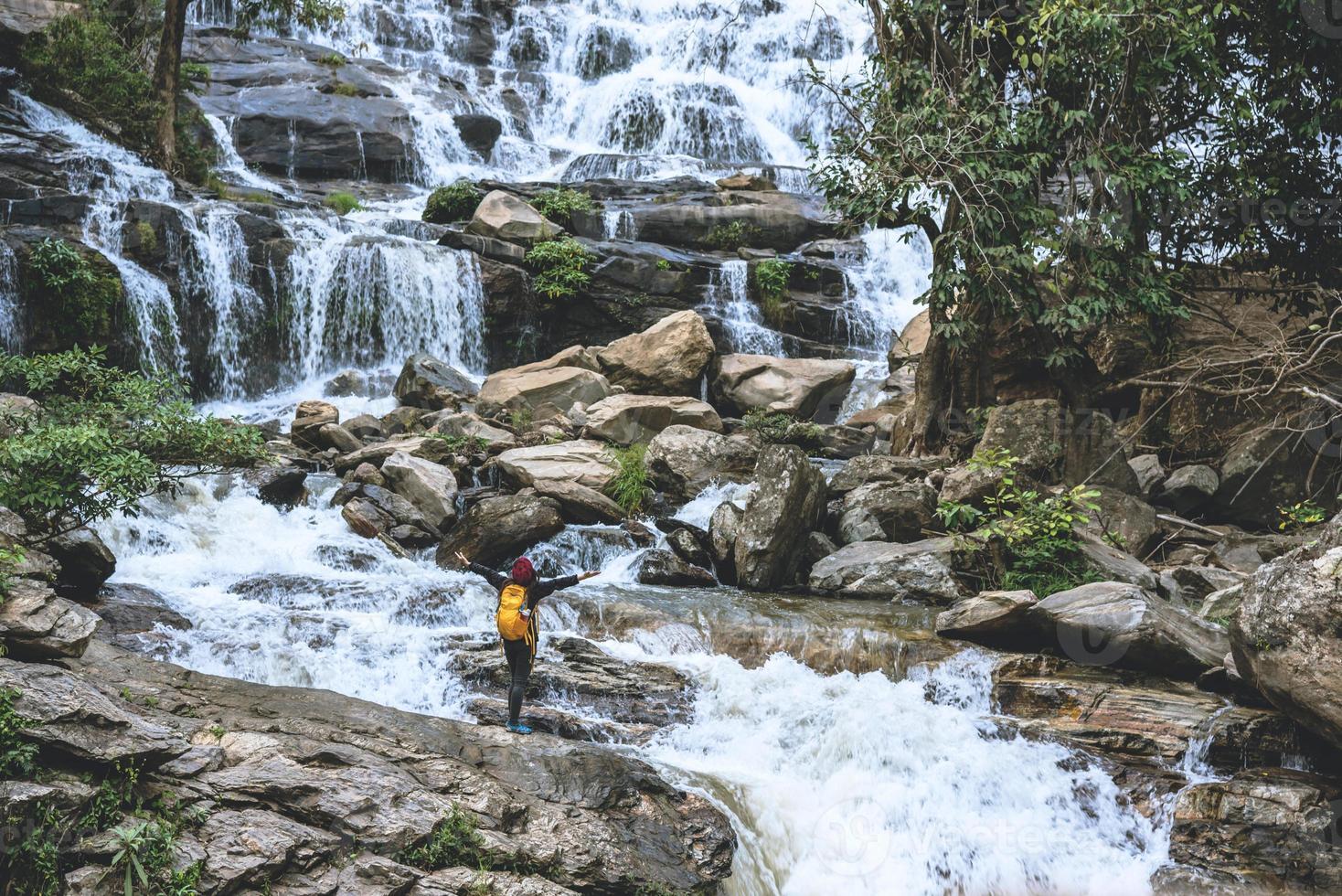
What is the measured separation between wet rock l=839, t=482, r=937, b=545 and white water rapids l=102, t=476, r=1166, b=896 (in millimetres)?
1537

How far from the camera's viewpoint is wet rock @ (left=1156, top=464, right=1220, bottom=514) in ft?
38.2

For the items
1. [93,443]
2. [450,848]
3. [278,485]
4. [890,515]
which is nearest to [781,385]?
[890,515]

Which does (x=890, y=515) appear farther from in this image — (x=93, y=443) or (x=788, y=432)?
(x=93, y=443)

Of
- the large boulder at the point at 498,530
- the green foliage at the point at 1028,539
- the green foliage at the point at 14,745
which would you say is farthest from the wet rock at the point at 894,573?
the green foliage at the point at 14,745

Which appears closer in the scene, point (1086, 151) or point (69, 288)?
point (1086, 151)

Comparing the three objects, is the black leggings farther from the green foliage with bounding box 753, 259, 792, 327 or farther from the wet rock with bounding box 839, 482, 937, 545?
the green foliage with bounding box 753, 259, 792, 327

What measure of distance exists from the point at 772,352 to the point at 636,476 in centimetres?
721

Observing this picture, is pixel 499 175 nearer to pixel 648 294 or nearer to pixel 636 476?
pixel 648 294

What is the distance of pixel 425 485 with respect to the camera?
11.7 metres

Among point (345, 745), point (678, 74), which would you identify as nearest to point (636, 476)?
point (345, 745)

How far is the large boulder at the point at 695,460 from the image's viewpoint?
12.8 metres

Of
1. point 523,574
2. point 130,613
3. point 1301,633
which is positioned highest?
point 1301,633

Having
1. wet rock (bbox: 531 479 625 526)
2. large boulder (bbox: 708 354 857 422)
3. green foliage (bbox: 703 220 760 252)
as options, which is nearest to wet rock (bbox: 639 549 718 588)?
wet rock (bbox: 531 479 625 526)

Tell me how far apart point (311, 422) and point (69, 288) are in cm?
435
